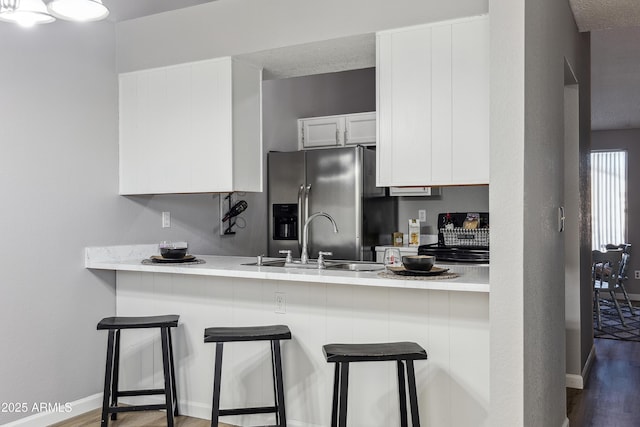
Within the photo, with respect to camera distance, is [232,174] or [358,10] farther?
[232,174]

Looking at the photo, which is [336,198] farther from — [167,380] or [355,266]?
[167,380]

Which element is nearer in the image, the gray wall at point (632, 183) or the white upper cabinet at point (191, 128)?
the white upper cabinet at point (191, 128)

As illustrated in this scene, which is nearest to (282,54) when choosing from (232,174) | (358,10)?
(358,10)

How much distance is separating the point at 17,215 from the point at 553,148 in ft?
8.87

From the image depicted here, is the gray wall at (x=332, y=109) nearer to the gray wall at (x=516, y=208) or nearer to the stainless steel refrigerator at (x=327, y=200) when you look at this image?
the stainless steel refrigerator at (x=327, y=200)

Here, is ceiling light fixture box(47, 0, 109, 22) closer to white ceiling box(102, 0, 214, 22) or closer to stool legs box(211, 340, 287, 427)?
stool legs box(211, 340, 287, 427)

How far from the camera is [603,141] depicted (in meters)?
8.63

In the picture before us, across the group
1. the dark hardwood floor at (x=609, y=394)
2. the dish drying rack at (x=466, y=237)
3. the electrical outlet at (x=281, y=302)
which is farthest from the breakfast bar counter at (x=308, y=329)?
the dish drying rack at (x=466, y=237)

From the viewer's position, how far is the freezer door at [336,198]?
4.86m

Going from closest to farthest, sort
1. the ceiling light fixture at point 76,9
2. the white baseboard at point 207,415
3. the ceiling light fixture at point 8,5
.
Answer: the ceiling light fixture at point 8,5, the ceiling light fixture at point 76,9, the white baseboard at point 207,415

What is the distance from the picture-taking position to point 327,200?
4.96 meters

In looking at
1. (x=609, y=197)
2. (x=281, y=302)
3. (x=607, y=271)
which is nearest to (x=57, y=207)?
(x=281, y=302)

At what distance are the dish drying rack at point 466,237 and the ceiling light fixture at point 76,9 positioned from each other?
3.55 meters

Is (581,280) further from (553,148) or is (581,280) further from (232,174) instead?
(232,174)
